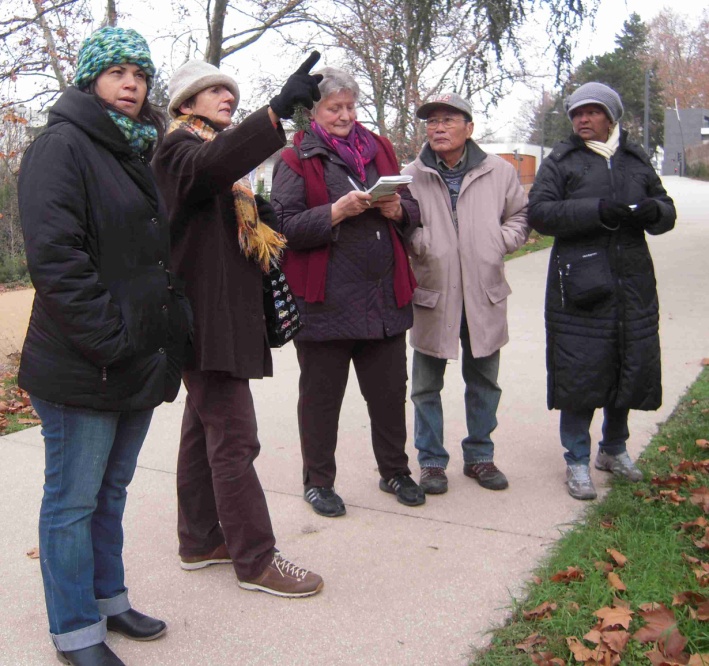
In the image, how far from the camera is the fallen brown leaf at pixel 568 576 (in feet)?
10.3

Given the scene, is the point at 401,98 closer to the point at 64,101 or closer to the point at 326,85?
the point at 326,85

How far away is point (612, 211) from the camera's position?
150 inches

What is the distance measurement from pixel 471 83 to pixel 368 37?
5.22m

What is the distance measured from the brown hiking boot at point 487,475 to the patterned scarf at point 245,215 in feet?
5.66

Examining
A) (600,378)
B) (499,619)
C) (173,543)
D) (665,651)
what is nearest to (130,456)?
(173,543)

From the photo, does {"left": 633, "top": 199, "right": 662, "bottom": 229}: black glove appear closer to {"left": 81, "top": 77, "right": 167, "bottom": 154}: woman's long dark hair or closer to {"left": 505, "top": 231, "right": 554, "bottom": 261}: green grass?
{"left": 81, "top": 77, "right": 167, "bottom": 154}: woman's long dark hair

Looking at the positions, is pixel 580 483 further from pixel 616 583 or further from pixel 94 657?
pixel 94 657

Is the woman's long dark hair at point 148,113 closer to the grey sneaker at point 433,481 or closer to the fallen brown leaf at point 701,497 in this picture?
the grey sneaker at point 433,481

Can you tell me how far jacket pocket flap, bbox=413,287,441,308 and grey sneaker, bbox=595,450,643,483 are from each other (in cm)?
117

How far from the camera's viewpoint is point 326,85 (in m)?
3.70

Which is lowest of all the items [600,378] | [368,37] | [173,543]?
[173,543]

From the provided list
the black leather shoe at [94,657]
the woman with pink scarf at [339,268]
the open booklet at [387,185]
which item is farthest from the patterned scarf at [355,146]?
the black leather shoe at [94,657]

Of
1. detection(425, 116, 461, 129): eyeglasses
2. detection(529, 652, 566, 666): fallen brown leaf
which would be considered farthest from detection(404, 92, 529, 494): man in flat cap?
detection(529, 652, 566, 666): fallen brown leaf

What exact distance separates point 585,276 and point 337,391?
124 centimetres
